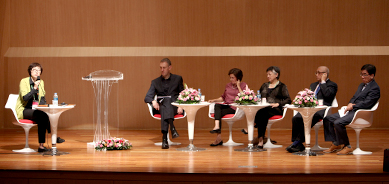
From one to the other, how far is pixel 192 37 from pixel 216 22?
0.60m

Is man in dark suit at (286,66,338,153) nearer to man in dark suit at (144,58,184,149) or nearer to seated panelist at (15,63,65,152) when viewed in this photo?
man in dark suit at (144,58,184,149)

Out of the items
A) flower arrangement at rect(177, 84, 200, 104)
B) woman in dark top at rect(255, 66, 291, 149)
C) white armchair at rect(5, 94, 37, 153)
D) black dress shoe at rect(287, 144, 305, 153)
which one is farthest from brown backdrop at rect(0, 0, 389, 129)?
black dress shoe at rect(287, 144, 305, 153)

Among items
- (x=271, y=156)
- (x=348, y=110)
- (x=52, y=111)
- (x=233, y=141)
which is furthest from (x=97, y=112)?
(x=348, y=110)

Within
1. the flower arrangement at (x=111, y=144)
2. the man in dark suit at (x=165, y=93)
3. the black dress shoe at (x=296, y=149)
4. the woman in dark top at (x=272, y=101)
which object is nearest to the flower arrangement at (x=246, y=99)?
the woman in dark top at (x=272, y=101)

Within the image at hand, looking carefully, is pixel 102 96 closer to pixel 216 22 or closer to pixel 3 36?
pixel 216 22

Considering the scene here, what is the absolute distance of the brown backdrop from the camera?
29.1 feet

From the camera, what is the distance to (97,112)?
6629 millimetres

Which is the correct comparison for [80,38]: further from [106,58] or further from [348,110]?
[348,110]

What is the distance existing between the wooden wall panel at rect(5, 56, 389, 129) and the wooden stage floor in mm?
2047

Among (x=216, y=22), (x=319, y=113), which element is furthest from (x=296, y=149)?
(x=216, y=22)

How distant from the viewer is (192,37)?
8.95 m

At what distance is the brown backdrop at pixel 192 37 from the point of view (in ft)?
29.1

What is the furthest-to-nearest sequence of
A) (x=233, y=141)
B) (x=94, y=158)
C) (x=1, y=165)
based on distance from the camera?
(x=233, y=141) → (x=94, y=158) → (x=1, y=165)

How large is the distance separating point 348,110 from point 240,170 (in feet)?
6.84
